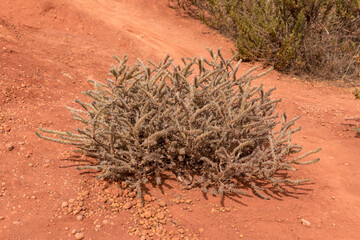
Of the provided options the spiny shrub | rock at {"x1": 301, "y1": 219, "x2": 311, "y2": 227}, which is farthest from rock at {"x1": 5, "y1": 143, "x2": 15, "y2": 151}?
rock at {"x1": 301, "y1": 219, "x2": 311, "y2": 227}

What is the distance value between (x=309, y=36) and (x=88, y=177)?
5815mm

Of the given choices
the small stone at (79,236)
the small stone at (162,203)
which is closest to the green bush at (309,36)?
the small stone at (162,203)

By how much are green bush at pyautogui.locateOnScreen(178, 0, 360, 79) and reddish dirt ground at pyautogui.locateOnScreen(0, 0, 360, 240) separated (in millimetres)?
569

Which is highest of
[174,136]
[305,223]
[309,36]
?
[309,36]

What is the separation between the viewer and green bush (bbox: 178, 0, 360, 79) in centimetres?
624

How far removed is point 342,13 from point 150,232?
248 inches

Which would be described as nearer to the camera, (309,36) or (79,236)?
(79,236)

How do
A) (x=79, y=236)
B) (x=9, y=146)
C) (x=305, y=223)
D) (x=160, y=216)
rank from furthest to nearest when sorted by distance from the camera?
1. (x=9, y=146)
2. (x=305, y=223)
3. (x=160, y=216)
4. (x=79, y=236)

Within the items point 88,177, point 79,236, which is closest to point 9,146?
point 88,177

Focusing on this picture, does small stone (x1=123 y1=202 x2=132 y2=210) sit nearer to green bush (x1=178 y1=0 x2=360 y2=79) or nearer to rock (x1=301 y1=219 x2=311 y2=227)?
rock (x1=301 y1=219 x2=311 y2=227)

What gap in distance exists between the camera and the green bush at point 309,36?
246 inches

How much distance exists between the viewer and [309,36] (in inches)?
256

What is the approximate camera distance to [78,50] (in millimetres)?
5613

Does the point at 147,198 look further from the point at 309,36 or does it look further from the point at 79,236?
the point at 309,36
